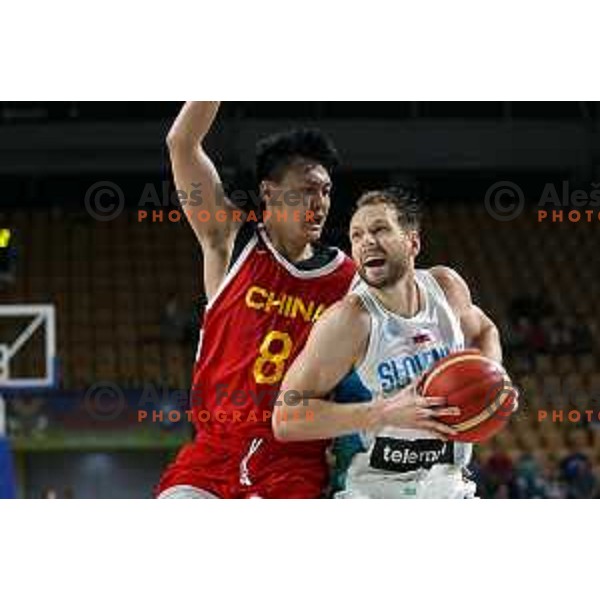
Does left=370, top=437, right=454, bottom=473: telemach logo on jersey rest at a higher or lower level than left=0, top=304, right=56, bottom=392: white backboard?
lower

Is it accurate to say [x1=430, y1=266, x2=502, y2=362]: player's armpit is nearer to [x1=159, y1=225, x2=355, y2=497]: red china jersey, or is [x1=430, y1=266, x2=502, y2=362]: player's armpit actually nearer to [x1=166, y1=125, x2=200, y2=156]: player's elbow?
[x1=159, y1=225, x2=355, y2=497]: red china jersey

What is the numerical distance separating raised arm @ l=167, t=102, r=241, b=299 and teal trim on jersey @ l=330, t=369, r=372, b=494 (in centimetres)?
49

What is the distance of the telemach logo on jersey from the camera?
4.62 meters

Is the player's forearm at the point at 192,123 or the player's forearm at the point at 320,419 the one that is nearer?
the player's forearm at the point at 320,419

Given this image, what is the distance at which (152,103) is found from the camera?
4949mm

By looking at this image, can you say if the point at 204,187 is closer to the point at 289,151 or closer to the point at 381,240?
the point at 289,151

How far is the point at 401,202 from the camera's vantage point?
4.84 m

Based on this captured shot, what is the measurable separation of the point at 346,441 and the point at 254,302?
0.48 metres

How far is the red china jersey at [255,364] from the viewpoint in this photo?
15.3 feet

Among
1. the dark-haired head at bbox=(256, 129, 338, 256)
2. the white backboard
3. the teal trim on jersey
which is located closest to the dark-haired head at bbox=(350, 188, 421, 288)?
the dark-haired head at bbox=(256, 129, 338, 256)

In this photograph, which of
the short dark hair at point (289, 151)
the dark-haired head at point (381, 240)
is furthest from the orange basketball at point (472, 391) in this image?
the short dark hair at point (289, 151)

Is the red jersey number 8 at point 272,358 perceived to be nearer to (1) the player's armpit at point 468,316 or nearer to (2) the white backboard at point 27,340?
(1) the player's armpit at point 468,316

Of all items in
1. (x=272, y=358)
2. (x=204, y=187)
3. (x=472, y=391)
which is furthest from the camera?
(x=204, y=187)

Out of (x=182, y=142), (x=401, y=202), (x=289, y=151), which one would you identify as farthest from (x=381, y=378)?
(x=182, y=142)
